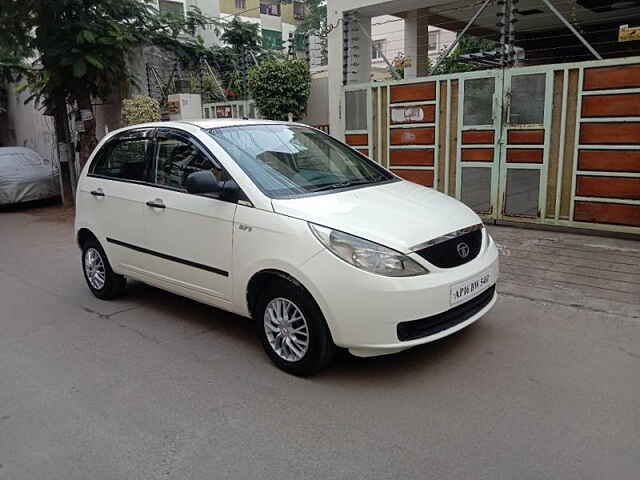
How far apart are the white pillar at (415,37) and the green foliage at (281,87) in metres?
2.19

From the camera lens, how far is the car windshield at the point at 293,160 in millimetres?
4176

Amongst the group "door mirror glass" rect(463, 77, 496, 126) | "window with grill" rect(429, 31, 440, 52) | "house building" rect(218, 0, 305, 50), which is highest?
"house building" rect(218, 0, 305, 50)

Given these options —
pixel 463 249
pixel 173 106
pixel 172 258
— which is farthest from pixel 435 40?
pixel 463 249

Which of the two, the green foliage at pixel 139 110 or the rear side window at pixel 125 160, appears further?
the green foliage at pixel 139 110

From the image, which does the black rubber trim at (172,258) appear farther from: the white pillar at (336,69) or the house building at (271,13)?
the house building at (271,13)

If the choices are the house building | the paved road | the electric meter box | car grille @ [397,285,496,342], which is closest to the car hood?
car grille @ [397,285,496,342]

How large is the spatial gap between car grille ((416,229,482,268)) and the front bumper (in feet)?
0.21

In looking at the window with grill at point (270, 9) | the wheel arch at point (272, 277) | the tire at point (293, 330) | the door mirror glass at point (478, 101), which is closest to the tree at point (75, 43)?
the door mirror glass at point (478, 101)

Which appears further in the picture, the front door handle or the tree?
the tree

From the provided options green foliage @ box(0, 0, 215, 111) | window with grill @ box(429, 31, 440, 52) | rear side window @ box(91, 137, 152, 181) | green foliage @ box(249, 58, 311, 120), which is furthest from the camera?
window with grill @ box(429, 31, 440, 52)

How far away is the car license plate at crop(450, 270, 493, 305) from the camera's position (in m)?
3.65

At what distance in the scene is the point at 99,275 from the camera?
18.7 ft

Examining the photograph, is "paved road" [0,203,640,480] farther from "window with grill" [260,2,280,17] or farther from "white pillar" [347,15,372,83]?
"window with grill" [260,2,280,17]

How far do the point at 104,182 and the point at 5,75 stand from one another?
414 inches
